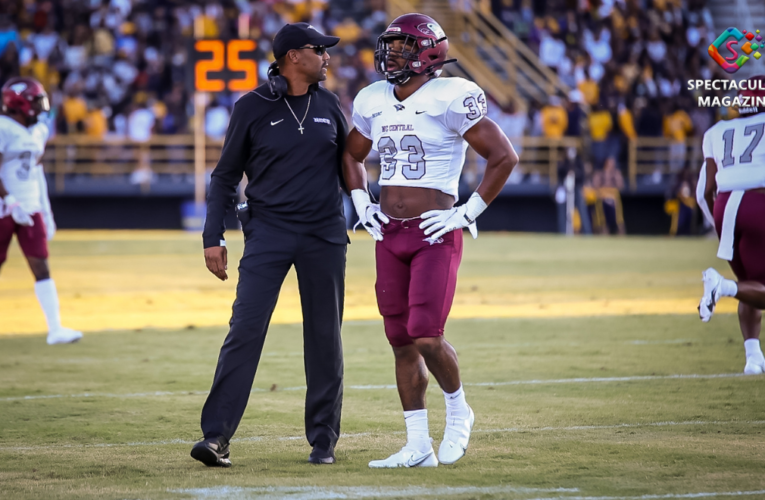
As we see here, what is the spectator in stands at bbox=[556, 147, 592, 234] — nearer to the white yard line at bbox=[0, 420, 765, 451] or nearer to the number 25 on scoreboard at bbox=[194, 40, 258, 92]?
the number 25 on scoreboard at bbox=[194, 40, 258, 92]

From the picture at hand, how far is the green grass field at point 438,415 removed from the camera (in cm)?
518

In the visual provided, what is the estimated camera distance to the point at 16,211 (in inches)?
403

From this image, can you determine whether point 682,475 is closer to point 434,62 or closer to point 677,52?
point 434,62

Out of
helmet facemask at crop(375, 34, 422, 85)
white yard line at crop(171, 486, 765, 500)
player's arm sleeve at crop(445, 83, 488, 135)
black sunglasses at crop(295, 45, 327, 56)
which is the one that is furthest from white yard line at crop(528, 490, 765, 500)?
black sunglasses at crop(295, 45, 327, 56)

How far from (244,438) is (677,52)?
26846mm

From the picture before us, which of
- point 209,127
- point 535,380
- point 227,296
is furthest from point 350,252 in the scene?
point 535,380

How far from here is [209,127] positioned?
1099 inches

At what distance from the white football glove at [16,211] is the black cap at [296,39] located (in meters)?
5.02

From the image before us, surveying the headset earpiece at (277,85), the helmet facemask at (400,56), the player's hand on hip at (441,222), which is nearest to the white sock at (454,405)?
the player's hand on hip at (441,222)

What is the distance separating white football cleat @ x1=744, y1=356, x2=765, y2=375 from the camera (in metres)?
8.33

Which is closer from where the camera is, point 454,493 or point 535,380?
point 454,493

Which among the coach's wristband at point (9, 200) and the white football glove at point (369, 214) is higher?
the white football glove at point (369, 214)

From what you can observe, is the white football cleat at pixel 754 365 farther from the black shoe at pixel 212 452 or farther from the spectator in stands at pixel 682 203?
the spectator in stands at pixel 682 203

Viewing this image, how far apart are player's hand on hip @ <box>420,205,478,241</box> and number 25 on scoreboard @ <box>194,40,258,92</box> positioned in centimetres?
1693
